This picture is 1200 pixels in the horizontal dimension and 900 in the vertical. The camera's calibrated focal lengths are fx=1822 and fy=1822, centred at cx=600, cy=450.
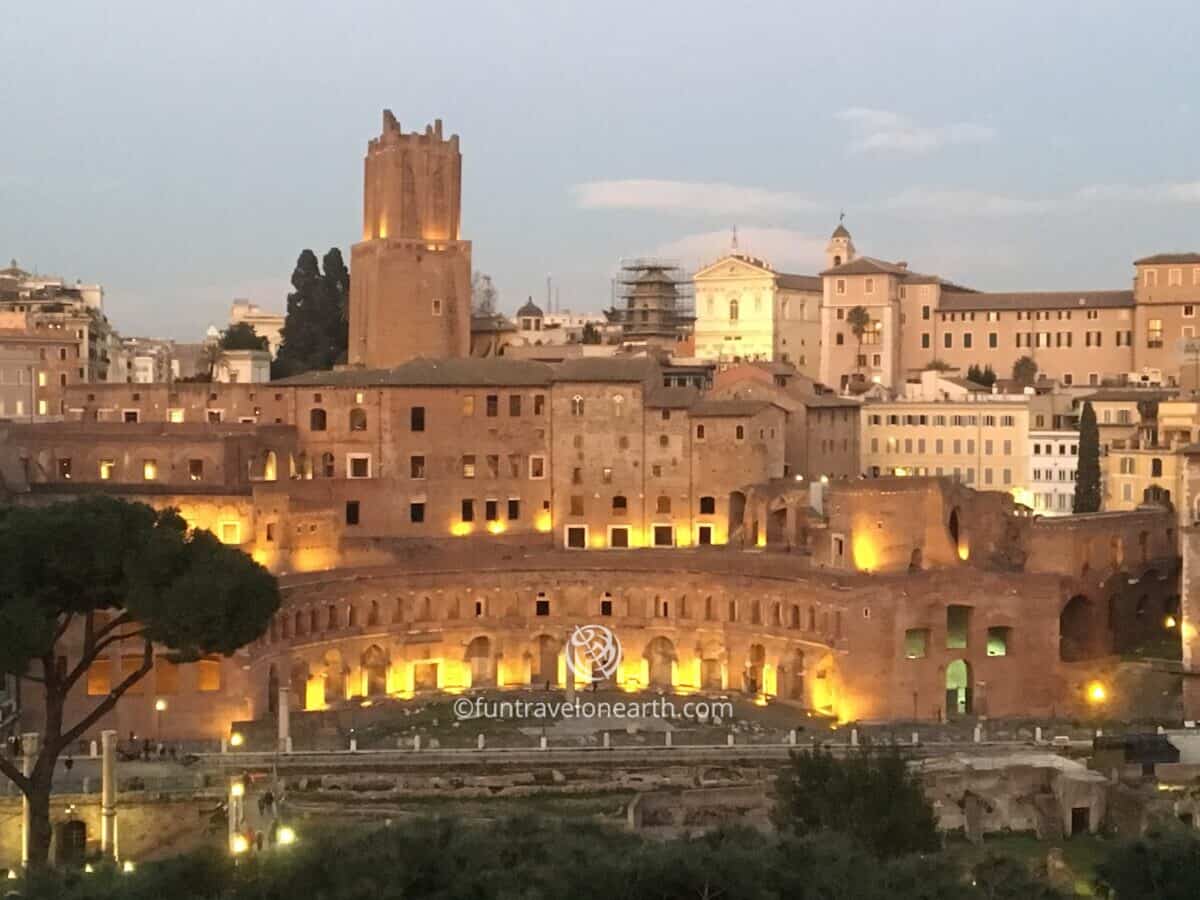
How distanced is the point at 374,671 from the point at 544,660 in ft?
16.7

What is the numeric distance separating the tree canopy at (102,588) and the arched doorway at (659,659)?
64.9 feet

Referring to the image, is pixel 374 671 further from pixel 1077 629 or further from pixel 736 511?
pixel 1077 629

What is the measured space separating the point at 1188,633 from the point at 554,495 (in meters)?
20.8

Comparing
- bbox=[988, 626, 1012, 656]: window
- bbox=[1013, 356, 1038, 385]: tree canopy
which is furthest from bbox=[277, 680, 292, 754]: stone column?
bbox=[1013, 356, 1038, 385]: tree canopy

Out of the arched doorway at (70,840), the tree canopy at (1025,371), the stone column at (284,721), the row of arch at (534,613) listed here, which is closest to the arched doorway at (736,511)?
the row of arch at (534,613)

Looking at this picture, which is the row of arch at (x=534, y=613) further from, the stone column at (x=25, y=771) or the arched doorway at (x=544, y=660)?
the stone column at (x=25, y=771)

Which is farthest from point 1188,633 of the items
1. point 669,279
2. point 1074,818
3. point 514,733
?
point 669,279

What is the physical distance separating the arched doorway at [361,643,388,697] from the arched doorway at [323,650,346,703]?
0.89 m

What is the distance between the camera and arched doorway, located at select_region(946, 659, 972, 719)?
159 feet

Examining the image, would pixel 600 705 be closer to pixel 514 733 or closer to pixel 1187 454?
pixel 514 733

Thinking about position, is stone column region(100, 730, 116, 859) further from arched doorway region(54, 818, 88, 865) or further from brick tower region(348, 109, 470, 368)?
→ brick tower region(348, 109, 470, 368)

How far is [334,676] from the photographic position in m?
50.6

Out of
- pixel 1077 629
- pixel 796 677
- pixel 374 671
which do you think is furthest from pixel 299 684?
pixel 1077 629

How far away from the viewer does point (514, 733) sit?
45.4 meters
